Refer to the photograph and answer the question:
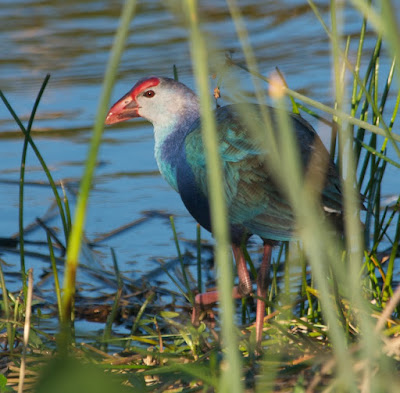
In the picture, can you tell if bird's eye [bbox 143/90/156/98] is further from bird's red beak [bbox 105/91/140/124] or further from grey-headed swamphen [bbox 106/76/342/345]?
grey-headed swamphen [bbox 106/76/342/345]

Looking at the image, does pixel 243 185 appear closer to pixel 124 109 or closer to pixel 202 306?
pixel 202 306

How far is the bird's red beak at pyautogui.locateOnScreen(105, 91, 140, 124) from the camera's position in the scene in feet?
10.7

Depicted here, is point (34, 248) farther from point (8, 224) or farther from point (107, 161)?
point (107, 161)

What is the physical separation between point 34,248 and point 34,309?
2.31 feet

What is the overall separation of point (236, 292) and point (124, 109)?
89cm

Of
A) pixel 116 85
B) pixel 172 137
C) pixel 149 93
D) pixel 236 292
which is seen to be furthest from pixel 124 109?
pixel 116 85

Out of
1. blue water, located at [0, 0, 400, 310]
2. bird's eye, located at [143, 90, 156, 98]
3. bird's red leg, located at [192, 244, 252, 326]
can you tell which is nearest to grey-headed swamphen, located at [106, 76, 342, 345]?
bird's red leg, located at [192, 244, 252, 326]

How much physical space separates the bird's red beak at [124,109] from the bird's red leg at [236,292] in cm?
75

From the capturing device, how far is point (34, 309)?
3.22 meters

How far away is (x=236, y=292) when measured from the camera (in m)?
2.97

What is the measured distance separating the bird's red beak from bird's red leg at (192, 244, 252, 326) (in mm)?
746

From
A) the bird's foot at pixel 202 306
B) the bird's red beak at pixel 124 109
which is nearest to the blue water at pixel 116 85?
the bird's red beak at pixel 124 109

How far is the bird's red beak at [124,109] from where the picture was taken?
3.26m

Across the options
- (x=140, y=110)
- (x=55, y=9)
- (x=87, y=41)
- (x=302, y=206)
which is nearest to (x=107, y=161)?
(x=140, y=110)
